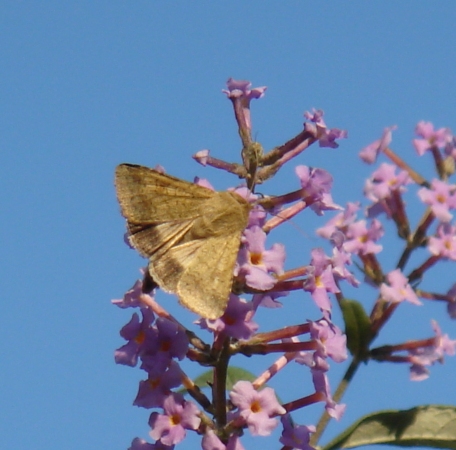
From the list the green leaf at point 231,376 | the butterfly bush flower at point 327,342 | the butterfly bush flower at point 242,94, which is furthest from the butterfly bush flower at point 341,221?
the butterfly bush flower at point 327,342

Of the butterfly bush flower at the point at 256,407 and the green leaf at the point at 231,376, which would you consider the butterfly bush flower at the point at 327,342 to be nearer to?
the butterfly bush flower at the point at 256,407

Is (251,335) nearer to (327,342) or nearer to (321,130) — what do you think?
(327,342)

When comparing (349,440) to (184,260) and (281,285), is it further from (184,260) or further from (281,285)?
(184,260)

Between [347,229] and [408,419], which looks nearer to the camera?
[408,419]

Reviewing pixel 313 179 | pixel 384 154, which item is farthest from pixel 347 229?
pixel 313 179

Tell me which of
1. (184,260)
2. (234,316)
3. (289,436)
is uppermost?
(184,260)

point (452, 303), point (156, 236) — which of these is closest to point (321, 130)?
point (156, 236)
